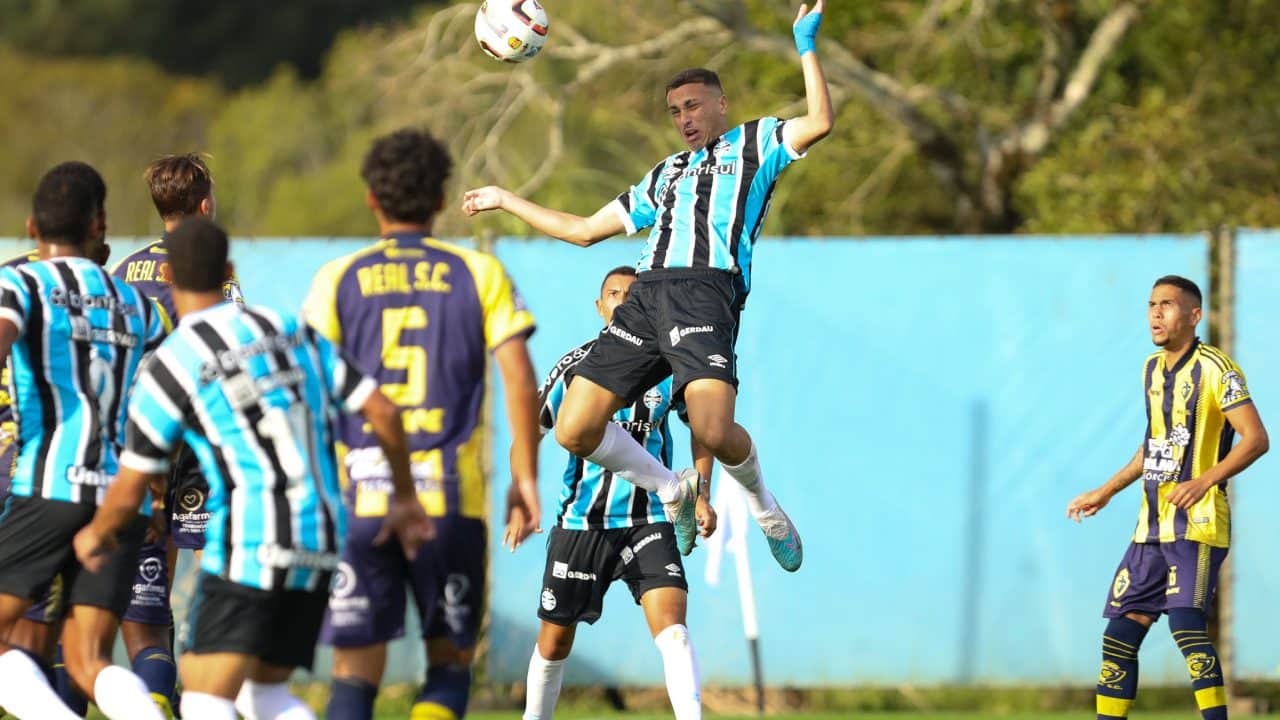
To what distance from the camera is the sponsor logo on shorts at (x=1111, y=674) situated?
26.0 feet

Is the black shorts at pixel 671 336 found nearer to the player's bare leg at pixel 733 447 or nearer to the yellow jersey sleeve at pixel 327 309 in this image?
the player's bare leg at pixel 733 447

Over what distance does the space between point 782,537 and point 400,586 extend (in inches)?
122

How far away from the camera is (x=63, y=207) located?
244 inches

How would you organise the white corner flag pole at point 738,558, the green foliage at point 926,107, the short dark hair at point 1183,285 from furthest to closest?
the green foliage at point 926,107 → the white corner flag pole at point 738,558 → the short dark hair at point 1183,285

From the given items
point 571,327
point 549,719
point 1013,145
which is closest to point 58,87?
point 1013,145

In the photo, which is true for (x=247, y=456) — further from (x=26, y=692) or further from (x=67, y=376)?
(x=26, y=692)

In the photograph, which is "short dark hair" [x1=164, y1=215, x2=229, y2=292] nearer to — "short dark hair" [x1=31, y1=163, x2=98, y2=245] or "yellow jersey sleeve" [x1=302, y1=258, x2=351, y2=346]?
"yellow jersey sleeve" [x1=302, y1=258, x2=351, y2=346]

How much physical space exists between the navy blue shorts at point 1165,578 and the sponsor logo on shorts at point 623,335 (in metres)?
2.48

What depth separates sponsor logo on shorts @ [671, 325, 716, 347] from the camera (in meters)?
7.40

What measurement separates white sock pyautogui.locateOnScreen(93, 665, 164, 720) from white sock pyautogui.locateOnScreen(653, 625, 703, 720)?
2.15 m

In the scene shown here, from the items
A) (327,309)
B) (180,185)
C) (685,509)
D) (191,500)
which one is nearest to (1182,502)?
(685,509)

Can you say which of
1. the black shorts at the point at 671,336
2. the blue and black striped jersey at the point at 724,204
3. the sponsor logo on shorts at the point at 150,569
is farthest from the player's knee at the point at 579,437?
the sponsor logo on shorts at the point at 150,569

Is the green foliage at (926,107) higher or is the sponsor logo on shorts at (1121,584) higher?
the green foliage at (926,107)

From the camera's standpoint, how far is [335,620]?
540 centimetres
